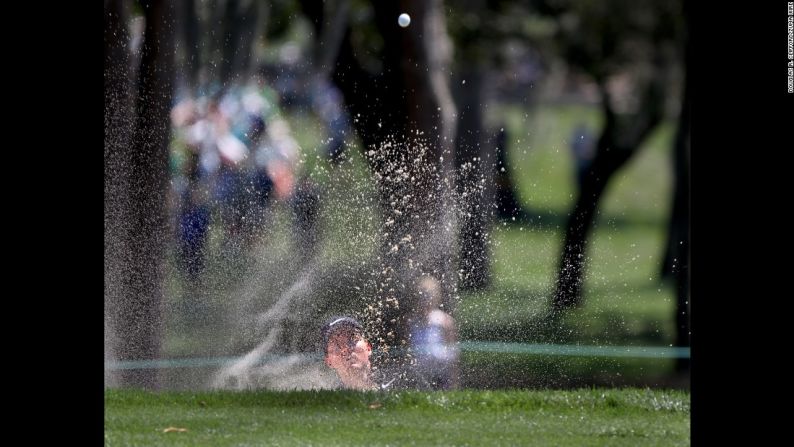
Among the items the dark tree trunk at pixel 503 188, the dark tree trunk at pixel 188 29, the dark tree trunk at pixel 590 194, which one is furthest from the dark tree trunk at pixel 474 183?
the dark tree trunk at pixel 188 29

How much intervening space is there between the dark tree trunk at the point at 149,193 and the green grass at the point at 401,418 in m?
1.62

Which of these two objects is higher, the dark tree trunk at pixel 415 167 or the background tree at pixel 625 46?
the background tree at pixel 625 46

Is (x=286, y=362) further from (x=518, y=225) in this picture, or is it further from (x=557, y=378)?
(x=518, y=225)

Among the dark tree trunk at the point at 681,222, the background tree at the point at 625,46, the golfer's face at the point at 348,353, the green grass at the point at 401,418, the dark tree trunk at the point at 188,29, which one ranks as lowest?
the green grass at the point at 401,418

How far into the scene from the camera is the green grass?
17.8ft

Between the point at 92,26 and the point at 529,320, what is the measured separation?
726cm

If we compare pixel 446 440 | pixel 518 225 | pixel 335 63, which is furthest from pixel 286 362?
pixel 518 225

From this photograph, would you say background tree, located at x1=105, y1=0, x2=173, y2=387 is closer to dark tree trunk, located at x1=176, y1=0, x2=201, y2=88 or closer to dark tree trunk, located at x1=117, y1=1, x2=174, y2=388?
dark tree trunk, located at x1=117, y1=1, x2=174, y2=388

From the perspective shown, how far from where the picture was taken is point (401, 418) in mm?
5832

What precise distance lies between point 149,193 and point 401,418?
303 centimetres

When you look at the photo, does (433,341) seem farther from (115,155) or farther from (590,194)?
(590,194)

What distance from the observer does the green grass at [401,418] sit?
5438 mm

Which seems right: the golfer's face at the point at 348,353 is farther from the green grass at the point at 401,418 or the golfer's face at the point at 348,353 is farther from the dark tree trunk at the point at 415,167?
the green grass at the point at 401,418

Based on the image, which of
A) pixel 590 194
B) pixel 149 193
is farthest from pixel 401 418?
pixel 590 194
